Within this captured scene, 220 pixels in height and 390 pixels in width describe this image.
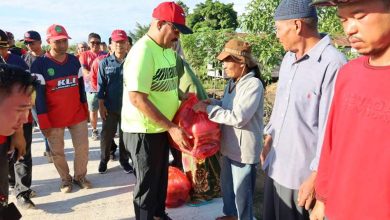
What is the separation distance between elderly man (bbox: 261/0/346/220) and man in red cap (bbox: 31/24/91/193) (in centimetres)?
274

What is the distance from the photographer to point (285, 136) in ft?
6.98

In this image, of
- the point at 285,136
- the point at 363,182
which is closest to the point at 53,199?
the point at 285,136

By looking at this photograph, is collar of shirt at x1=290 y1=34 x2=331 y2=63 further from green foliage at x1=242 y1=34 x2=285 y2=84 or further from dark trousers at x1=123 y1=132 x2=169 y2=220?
green foliage at x1=242 y1=34 x2=285 y2=84

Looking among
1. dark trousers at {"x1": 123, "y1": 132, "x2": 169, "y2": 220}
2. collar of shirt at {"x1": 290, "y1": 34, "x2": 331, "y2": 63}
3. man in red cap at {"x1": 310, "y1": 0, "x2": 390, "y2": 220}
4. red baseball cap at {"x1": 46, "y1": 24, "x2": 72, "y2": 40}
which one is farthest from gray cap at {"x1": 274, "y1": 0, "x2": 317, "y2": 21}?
red baseball cap at {"x1": 46, "y1": 24, "x2": 72, "y2": 40}

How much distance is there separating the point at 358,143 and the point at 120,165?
426 centimetres

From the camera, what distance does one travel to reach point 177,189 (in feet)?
12.0

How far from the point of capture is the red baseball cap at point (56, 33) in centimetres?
388

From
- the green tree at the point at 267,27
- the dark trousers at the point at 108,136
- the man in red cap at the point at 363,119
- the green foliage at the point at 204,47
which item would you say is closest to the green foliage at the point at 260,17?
the green tree at the point at 267,27

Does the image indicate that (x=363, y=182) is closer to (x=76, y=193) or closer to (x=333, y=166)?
(x=333, y=166)

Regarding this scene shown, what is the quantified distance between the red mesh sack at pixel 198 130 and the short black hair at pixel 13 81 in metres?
1.46

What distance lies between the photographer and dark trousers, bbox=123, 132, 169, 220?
9.27 feet

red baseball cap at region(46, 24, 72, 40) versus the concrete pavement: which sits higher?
red baseball cap at region(46, 24, 72, 40)

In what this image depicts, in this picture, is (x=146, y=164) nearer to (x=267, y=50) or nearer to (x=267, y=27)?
(x=267, y=50)

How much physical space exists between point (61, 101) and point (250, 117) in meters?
2.43
